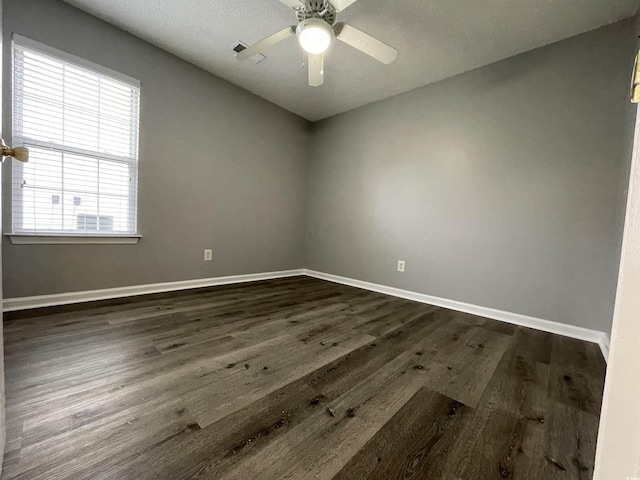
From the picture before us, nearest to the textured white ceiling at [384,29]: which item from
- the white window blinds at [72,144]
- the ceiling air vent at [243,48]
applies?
the ceiling air vent at [243,48]

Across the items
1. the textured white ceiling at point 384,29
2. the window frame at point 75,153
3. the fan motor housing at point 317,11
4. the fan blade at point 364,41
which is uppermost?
the textured white ceiling at point 384,29

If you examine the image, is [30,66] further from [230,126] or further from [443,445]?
[443,445]

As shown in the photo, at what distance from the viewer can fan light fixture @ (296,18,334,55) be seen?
160 cm

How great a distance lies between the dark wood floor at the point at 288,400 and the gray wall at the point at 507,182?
0.52 m

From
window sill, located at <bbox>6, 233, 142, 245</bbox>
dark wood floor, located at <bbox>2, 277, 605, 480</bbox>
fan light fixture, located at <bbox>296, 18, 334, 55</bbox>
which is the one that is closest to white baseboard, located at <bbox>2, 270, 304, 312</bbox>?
dark wood floor, located at <bbox>2, 277, 605, 480</bbox>

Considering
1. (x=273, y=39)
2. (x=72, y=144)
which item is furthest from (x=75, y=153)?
(x=273, y=39)

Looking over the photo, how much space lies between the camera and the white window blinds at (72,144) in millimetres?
1862

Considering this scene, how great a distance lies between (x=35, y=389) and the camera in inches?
42.8

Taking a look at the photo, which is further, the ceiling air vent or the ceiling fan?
the ceiling air vent

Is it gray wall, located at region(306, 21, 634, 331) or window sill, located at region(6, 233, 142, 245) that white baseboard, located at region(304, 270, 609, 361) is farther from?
window sill, located at region(6, 233, 142, 245)

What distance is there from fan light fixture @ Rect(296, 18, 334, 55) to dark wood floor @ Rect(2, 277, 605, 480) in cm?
195

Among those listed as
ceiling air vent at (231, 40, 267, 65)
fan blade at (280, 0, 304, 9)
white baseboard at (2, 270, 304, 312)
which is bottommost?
white baseboard at (2, 270, 304, 312)

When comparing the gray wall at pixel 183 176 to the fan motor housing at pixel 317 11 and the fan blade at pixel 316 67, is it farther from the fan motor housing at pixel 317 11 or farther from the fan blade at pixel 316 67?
the fan motor housing at pixel 317 11

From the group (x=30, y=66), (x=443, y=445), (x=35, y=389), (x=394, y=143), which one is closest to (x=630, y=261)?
(x=443, y=445)
